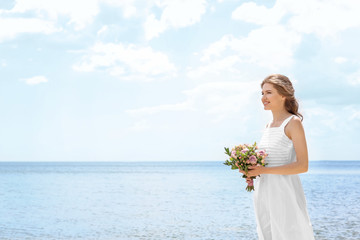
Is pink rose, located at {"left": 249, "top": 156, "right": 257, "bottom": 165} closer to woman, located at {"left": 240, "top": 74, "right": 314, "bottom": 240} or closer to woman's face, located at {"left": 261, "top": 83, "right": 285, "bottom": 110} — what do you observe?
woman, located at {"left": 240, "top": 74, "right": 314, "bottom": 240}

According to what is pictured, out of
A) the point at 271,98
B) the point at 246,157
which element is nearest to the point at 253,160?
the point at 246,157

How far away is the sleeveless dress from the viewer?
313cm

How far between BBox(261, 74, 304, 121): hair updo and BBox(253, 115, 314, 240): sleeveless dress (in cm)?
12

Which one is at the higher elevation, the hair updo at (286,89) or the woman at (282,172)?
the hair updo at (286,89)

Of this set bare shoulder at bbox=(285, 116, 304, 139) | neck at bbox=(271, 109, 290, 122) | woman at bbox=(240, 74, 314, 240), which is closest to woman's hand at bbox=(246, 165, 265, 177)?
woman at bbox=(240, 74, 314, 240)

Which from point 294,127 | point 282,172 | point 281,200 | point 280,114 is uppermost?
point 280,114

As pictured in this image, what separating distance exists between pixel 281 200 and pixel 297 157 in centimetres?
30

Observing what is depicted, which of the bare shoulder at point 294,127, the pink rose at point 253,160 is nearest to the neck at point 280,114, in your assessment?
the bare shoulder at point 294,127

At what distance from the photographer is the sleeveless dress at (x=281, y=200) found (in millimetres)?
3127

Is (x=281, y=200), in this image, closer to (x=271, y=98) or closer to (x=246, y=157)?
A: (x=246, y=157)

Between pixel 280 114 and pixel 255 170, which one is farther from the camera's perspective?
pixel 280 114

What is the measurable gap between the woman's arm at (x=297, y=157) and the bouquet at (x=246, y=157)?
0.05m

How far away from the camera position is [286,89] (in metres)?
3.21

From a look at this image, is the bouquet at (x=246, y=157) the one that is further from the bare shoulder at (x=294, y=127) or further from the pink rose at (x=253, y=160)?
the bare shoulder at (x=294, y=127)
